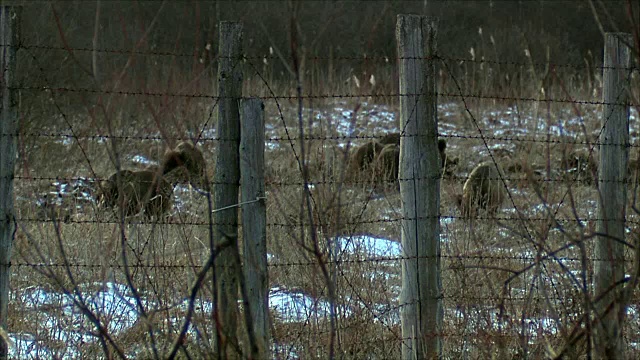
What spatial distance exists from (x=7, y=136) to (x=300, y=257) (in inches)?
99.7

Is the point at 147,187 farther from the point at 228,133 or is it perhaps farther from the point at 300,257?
the point at 228,133

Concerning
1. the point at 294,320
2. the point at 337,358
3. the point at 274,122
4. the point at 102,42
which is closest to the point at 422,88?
the point at 337,358

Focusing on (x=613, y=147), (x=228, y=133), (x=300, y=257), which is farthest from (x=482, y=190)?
(x=228, y=133)

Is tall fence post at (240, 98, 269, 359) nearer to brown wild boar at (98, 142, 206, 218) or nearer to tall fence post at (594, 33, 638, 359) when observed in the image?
tall fence post at (594, 33, 638, 359)

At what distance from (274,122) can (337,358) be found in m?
9.58

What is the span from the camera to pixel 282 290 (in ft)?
17.0

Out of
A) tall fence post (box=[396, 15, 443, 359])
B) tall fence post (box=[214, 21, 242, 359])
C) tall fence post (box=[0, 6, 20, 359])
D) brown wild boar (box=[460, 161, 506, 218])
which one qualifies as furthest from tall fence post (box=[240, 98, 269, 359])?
brown wild boar (box=[460, 161, 506, 218])

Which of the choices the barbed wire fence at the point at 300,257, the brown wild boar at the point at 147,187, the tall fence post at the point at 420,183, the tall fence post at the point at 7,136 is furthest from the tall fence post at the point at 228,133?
the brown wild boar at the point at 147,187

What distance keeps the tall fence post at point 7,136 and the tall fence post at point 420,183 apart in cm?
175

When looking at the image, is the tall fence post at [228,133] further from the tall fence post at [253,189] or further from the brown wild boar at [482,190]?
the brown wild boar at [482,190]

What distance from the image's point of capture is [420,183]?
3.65 meters

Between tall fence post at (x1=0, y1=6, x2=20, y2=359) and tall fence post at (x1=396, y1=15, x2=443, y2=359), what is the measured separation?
1746 millimetres

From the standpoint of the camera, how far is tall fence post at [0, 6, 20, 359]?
3.60m

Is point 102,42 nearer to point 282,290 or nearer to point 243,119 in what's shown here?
point 282,290
